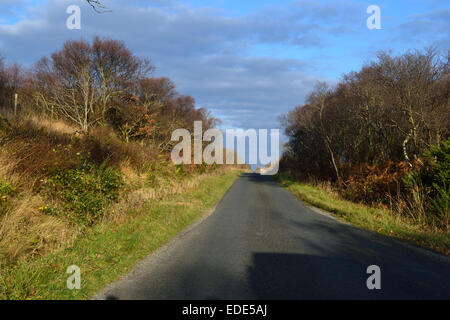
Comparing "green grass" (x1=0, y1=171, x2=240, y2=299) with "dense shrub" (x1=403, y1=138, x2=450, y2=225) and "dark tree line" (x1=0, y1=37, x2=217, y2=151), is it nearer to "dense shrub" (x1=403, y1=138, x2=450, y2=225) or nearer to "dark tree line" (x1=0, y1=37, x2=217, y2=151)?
"dense shrub" (x1=403, y1=138, x2=450, y2=225)

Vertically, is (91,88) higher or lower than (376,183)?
higher

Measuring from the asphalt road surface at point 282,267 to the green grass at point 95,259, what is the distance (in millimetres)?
286

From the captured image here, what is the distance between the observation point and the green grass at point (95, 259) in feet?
13.5

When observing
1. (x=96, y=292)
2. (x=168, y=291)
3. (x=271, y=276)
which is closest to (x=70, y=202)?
(x=96, y=292)

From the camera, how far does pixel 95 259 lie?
5336 millimetres

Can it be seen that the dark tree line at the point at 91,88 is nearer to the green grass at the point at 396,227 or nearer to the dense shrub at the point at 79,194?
the dense shrub at the point at 79,194

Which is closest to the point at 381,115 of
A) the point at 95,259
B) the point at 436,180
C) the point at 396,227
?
the point at 436,180

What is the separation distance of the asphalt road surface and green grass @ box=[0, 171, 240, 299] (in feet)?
0.94

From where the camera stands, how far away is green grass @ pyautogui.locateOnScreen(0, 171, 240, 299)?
4.11m

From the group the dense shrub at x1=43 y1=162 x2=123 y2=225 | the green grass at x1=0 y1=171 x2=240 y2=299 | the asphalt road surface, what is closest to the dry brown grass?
the green grass at x1=0 y1=171 x2=240 y2=299

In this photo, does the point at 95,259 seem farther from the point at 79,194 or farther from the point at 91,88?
the point at 91,88

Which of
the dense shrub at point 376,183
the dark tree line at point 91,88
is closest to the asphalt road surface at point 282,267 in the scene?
the dense shrub at point 376,183

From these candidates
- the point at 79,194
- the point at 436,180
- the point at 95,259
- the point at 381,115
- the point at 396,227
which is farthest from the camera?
the point at 381,115

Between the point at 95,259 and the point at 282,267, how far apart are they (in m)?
3.24
